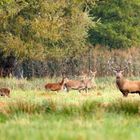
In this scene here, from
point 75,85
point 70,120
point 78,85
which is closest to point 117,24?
point 78,85

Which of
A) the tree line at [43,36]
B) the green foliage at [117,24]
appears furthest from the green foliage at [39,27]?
the green foliage at [117,24]

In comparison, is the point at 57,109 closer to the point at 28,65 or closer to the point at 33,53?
the point at 33,53

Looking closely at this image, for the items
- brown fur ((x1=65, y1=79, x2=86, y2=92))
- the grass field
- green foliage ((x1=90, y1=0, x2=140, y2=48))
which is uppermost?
green foliage ((x1=90, y1=0, x2=140, y2=48))

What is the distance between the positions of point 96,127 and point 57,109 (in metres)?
3.18

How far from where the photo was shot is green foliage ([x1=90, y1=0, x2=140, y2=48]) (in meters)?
45.2

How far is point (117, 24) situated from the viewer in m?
45.6

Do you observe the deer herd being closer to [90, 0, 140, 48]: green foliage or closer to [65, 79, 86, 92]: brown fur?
[65, 79, 86, 92]: brown fur

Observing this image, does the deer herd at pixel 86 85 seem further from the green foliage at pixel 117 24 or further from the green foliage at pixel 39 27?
the green foliage at pixel 117 24

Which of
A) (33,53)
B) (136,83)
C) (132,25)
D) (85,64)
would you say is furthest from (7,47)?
(132,25)

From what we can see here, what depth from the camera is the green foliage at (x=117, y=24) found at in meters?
45.2

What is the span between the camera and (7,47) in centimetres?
3225

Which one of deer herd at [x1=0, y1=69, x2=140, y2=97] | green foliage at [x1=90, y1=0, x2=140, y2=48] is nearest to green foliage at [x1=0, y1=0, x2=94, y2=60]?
deer herd at [x1=0, y1=69, x2=140, y2=97]

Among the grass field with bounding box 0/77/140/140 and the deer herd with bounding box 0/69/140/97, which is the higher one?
the grass field with bounding box 0/77/140/140

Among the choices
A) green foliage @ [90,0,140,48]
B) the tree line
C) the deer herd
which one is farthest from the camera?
green foliage @ [90,0,140,48]
